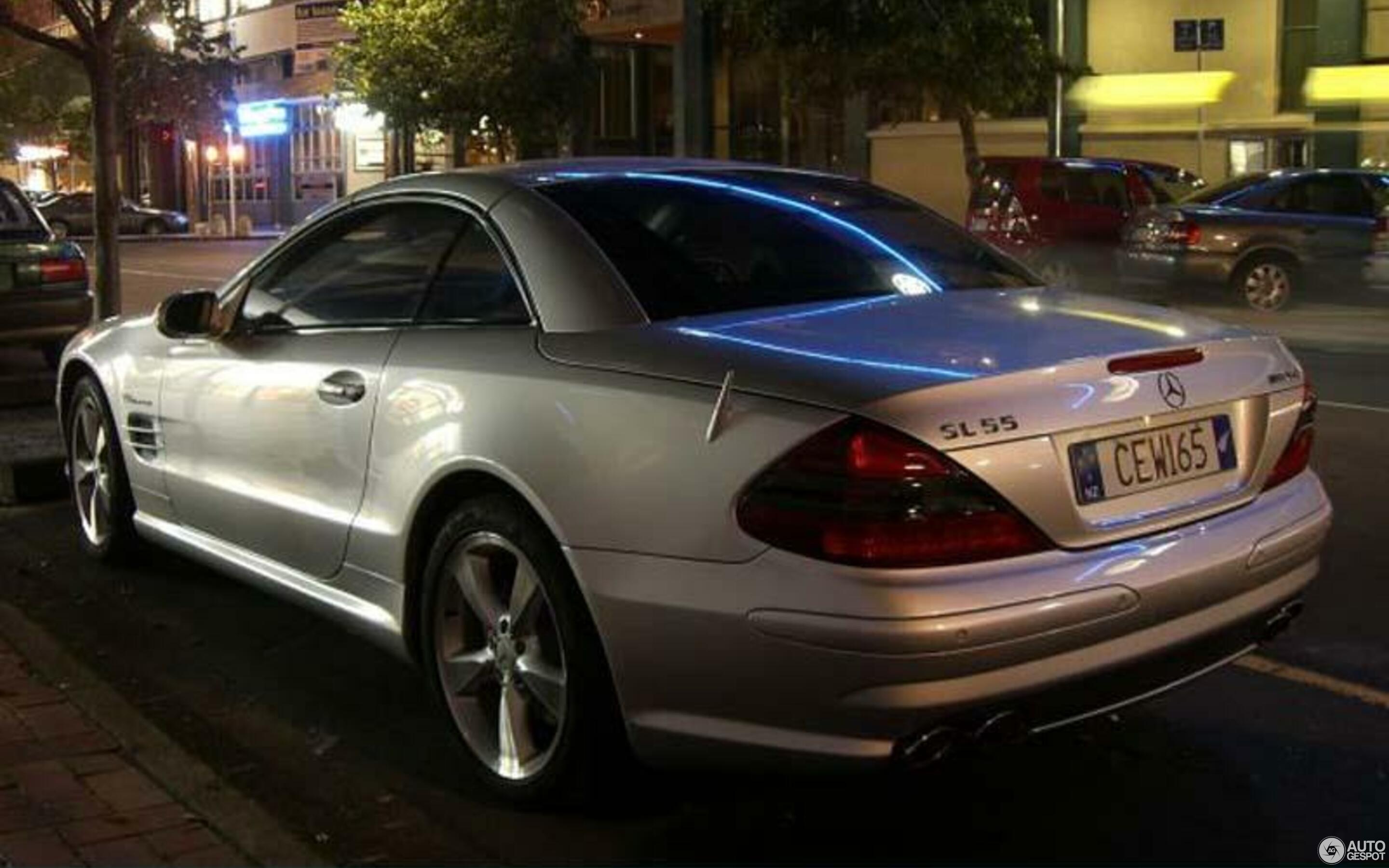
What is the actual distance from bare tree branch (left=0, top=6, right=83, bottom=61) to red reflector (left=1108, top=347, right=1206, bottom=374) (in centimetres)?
708

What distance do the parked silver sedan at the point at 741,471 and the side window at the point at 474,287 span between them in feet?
0.03

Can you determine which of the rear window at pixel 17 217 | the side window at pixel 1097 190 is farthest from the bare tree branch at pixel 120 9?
the side window at pixel 1097 190

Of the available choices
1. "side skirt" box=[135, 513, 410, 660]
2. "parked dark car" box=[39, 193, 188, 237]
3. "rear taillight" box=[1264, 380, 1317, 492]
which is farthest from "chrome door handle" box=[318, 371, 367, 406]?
"parked dark car" box=[39, 193, 188, 237]


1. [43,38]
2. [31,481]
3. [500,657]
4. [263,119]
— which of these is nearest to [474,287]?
[500,657]

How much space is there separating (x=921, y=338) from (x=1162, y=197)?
1566 cm

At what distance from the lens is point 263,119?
1736 inches

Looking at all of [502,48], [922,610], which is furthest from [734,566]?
[502,48]

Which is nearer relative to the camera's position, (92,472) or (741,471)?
(741,471)

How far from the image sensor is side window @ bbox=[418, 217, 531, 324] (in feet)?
13.0

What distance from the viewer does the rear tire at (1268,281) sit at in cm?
1593

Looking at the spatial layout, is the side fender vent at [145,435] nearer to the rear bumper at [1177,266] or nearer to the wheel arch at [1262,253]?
the rear bumper at [1177,266]

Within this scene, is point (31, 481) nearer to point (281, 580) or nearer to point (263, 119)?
point (281, 580)

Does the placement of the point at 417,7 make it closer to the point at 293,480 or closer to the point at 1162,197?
the point at 1162,197

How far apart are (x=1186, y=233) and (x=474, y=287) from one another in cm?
1320
